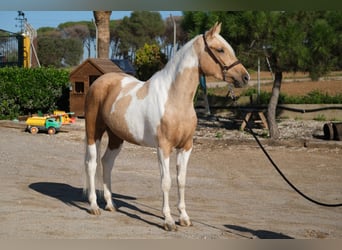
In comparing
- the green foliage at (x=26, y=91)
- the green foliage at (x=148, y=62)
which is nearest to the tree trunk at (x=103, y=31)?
the green foliage at (x=148, y=62)

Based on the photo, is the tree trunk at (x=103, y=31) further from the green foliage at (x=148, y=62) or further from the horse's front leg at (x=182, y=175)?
the horse's front leg at (x=182, y=175)

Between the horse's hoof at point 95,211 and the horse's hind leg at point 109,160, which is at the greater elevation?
the horse's hind leg at point 109,160

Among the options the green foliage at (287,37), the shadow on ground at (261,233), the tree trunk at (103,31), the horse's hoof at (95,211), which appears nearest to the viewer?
the shadow on ground at (261,233)

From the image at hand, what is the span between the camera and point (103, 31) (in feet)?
52.6

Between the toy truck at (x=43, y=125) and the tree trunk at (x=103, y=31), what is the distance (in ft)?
17.2

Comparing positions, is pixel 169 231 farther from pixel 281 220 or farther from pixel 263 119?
pixel 263 119

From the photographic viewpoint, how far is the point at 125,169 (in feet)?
24.3

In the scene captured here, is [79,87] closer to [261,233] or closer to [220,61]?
[220,61]

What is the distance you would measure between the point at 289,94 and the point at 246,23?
299 inches

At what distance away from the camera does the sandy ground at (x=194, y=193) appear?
4242 millimetres

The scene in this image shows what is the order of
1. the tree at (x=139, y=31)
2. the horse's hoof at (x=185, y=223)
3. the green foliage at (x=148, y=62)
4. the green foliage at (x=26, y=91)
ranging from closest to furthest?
the horse's hoof at (x=185, y=223) → the green foliage at (x=26, y=91) → the green foliage at (x=148, y=62) → the tree at (x=139, y=31)

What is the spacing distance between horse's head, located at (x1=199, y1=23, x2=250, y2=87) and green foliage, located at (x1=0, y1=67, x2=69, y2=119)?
34.7ft

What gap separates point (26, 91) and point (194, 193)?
30.2 feet

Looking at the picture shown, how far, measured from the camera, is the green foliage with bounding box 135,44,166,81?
17.1 m
